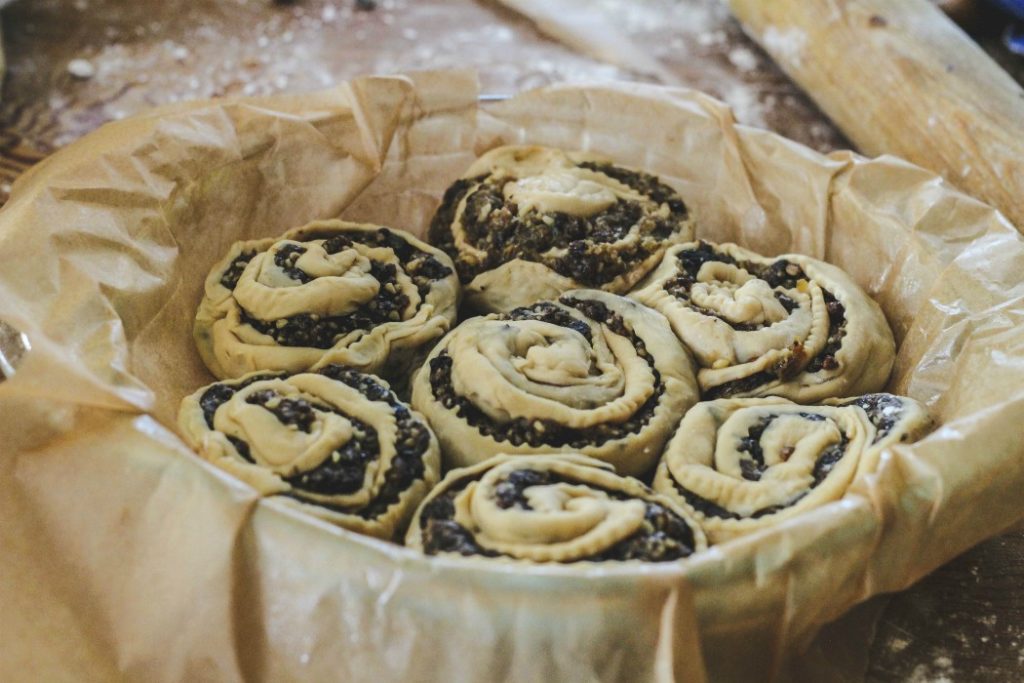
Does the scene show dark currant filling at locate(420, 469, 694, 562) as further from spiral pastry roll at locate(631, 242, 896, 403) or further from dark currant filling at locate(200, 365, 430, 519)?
spiral pastry roll at locate(631, 242, 896, 403)

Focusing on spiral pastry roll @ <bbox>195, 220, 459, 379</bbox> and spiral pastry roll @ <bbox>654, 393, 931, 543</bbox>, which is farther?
spiral pastry roll @ <bbox>195, 220, 459, 379</bbox>

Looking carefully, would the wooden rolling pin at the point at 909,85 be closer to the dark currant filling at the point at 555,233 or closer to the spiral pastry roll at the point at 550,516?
the dark currant filling at the point at 555,233

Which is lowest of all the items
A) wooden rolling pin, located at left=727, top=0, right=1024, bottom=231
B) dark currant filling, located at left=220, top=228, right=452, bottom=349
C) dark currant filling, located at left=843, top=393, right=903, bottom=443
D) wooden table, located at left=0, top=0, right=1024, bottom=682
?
wooden table, located at left=0, top=0, right=1024, bottom=682

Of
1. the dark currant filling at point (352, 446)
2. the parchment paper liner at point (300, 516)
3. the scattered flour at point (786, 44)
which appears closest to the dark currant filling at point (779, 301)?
the parchment paper liner at point (300, 516)

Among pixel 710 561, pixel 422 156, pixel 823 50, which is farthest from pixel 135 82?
pixel 710 561

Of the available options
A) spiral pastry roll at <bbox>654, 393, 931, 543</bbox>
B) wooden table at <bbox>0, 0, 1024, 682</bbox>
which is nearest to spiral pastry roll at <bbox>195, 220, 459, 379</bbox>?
spiral pastry roll at <bbox>654, 393, 931, 543</bbox>
